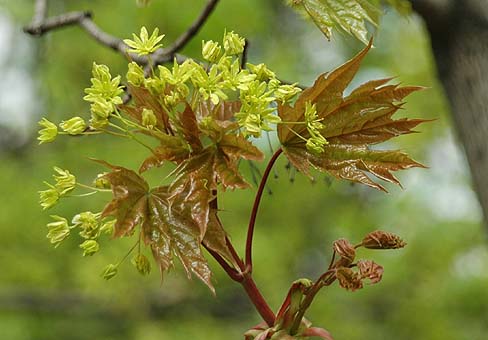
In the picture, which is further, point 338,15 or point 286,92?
point 338,15

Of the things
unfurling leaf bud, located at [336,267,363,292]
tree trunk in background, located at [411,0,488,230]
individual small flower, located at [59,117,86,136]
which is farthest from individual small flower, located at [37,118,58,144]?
tree trunk in background, located at [411,0,488,230]

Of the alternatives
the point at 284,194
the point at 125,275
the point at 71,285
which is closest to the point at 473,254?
the point at 284,194

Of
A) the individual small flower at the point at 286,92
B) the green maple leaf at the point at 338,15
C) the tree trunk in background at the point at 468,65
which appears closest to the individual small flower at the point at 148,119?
the individual small flower at the point at 286,92

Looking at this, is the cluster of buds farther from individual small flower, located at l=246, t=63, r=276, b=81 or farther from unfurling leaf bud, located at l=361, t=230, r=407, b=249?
individual small flower, located at l=246, t=63, r=276, b=81

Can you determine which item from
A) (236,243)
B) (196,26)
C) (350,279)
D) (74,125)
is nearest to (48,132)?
(74,125)

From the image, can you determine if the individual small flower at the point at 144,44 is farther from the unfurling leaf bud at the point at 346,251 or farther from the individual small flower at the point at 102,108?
the unfurling leaf bud at the point at 346,251

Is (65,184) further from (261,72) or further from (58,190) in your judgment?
(261,72)
